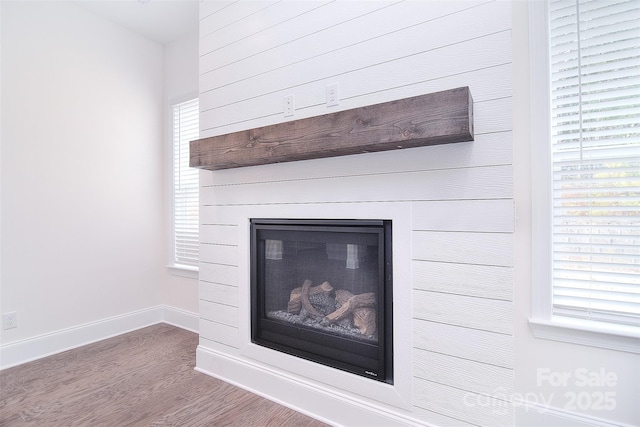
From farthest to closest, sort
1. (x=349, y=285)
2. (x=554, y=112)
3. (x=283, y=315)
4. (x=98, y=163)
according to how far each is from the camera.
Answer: (x=98, y=163) → (x=283, y=315) → (x=349, y=285) → (x=554, y=112)

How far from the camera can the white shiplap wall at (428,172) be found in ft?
4.52

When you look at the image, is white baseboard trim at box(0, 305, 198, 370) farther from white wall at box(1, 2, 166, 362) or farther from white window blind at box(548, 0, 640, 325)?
white window blind at box(548, 0, 640, 325)

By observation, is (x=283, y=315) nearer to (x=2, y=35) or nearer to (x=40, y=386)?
(x=40, y=386)

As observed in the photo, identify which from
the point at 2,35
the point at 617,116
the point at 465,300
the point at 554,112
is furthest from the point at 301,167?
the point at 2,35

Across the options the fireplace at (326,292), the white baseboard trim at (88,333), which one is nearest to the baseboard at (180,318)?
the white baseboard trim at (88,333)

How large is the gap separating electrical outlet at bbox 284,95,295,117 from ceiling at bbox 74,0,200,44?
1.64 meters

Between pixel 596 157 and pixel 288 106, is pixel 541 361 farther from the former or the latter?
pixel 288 106

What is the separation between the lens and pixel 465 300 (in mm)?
1442

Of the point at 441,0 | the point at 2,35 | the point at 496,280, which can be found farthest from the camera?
the point at 2,35

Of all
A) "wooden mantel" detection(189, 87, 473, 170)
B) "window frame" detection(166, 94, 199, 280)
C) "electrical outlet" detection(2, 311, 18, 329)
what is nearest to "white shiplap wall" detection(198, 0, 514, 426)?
"wooden mantel" detection(189, 87, 473, 170)

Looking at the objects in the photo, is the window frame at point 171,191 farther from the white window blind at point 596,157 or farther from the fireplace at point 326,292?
the white window blind at point 596,157

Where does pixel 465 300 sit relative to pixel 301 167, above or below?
below

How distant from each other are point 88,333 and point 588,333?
11.9 ft

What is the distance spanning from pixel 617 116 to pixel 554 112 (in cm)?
25
